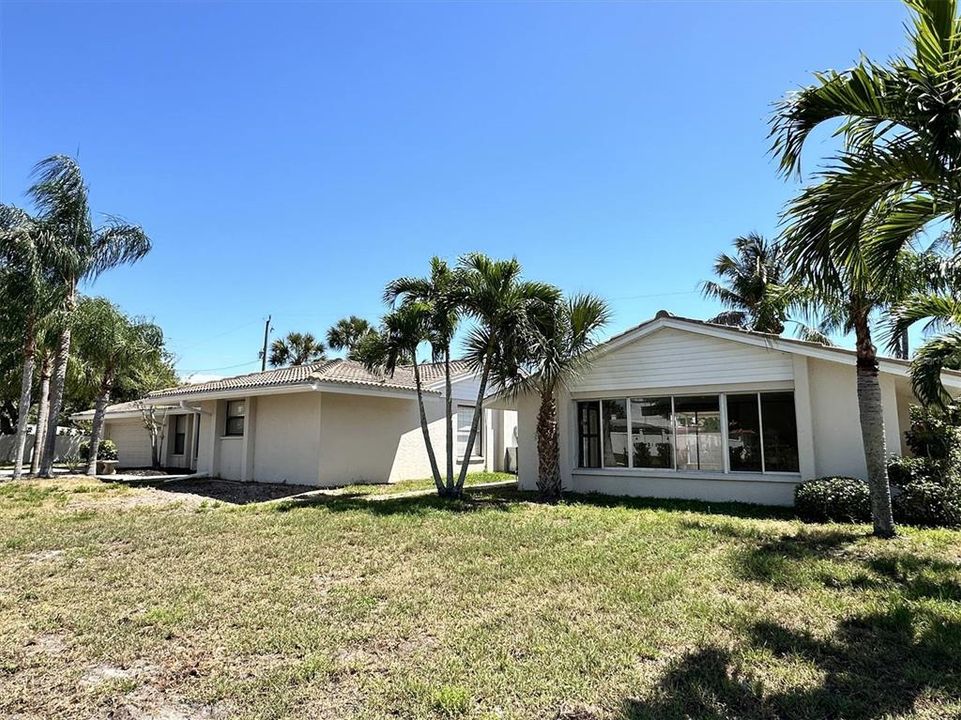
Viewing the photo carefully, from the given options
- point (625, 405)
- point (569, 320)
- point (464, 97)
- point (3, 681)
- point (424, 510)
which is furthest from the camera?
point (625, 405)

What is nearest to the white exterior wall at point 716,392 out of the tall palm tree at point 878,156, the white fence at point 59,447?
the tall palm tree at point 878,156

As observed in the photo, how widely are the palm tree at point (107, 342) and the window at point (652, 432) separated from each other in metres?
16.6

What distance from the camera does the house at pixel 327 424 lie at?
50.7 feet

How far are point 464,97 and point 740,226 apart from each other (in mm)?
14727

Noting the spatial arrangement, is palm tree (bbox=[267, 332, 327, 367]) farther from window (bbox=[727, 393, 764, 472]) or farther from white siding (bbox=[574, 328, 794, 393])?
window (bbox=[727, 393, 764, 472])

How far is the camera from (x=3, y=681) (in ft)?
12.8

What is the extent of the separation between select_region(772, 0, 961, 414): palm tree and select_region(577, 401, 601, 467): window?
841 cm

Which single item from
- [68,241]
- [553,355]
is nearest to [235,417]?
[68,241]

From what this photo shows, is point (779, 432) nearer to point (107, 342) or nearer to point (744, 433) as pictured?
point (744, 433)

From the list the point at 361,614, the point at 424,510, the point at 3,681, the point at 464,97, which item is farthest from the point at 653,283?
the point at 3,681

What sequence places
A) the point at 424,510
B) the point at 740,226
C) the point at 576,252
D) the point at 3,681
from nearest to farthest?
the point at 3,681, the point at 424,510, the point at 576,252, the point at 740,226

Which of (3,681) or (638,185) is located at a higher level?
(638,185)

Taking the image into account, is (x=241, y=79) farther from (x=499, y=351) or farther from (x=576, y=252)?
(x=576, y=252)

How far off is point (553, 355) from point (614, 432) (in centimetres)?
292
